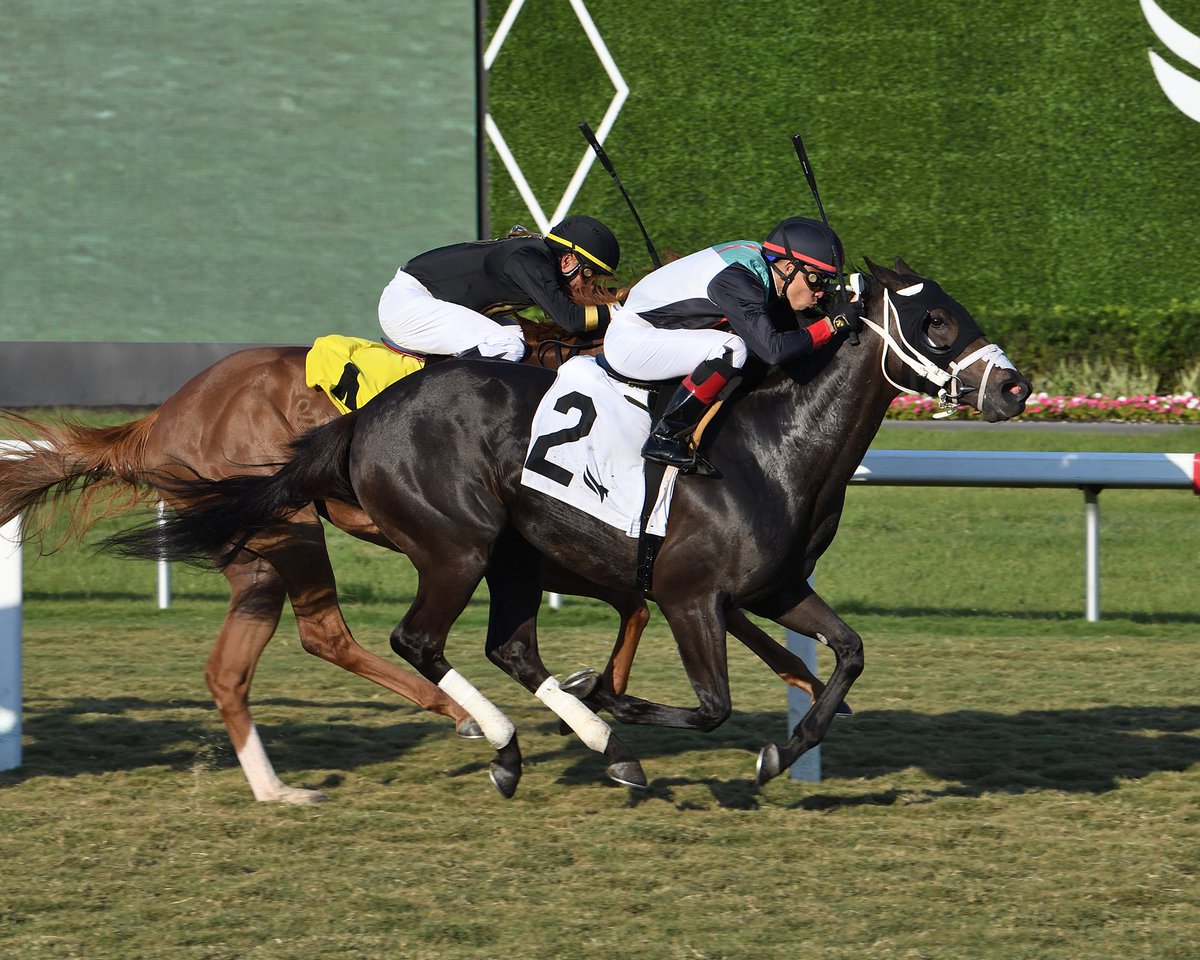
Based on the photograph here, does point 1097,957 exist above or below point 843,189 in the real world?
below

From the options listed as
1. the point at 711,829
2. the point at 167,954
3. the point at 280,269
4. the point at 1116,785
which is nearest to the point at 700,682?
the point at 711,829

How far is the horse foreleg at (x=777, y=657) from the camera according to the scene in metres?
4.75

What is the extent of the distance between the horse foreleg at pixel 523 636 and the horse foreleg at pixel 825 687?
0.43 m

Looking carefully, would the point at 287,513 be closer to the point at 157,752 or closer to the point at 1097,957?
the point at 157,752

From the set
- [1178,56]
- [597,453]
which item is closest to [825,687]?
[597,453]

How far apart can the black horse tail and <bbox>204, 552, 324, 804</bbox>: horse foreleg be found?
0.11m

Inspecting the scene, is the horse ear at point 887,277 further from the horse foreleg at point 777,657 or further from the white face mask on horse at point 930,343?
the horse foreleg at point 777,657

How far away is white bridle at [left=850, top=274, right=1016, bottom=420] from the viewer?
430 cm

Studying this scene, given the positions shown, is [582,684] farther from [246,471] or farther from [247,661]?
[246,471]

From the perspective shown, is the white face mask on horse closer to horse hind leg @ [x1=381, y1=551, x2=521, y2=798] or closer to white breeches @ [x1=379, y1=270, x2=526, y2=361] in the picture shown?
white breeches @ [x1=379, y1=270, x2=526, y2=361]

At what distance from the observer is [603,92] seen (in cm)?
1603

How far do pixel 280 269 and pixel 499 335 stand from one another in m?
12.4

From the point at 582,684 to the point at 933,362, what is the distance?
4.70 feet

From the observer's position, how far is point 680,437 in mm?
4320
